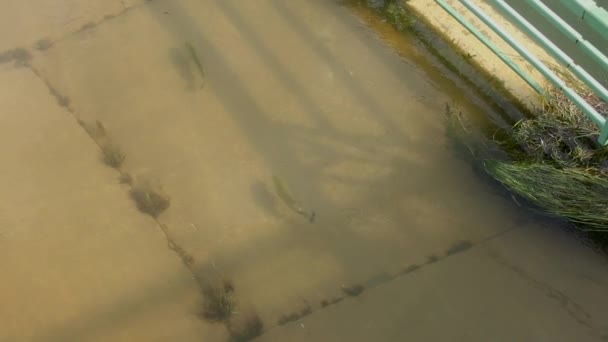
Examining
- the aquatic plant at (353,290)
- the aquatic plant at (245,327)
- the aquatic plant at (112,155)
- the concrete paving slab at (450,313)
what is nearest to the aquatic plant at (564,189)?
the concrete paving slab at (450,313)

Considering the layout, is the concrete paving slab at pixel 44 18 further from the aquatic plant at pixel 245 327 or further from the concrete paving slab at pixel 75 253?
the aquatic plant at pixel 245 327

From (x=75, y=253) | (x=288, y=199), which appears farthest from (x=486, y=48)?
(x=75, y=253)

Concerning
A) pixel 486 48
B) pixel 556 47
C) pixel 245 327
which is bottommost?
pixel 245 327

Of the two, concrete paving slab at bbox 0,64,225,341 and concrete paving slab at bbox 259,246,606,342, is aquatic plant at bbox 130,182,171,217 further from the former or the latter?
concrete paving slab at bbox 259,246,606,342

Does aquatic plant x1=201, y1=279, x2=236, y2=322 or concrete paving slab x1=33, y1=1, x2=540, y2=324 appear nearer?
aquatic plant x1=201, y1=279, x2=236, y2=322

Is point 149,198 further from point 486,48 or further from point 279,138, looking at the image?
point 486,48

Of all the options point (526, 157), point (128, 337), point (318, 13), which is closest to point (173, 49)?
point (318, 13)

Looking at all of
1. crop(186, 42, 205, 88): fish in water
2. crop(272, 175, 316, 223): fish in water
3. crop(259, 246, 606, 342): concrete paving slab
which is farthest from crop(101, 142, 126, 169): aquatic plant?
crop(259, 246, 606, 342): concrete paving slab
